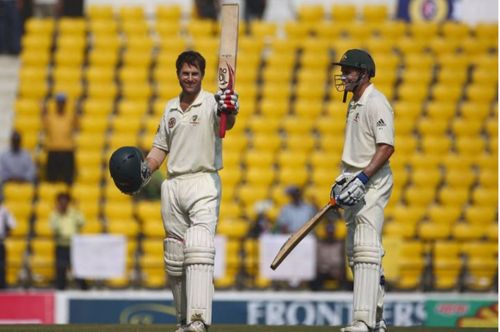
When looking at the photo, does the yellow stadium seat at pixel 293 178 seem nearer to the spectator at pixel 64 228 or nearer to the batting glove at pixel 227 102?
the spectator at pixel 64 228

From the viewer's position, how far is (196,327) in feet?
23.0

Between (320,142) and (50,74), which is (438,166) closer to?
(320,142)

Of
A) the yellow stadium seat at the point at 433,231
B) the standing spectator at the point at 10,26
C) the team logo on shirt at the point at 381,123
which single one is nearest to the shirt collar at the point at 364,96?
the team logo on shirt at the point at 381,123

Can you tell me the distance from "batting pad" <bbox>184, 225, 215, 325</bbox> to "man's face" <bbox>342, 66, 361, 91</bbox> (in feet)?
3.68

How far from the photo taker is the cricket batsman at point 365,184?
7117mm

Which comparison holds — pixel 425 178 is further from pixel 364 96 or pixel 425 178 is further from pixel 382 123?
pixel 382 123

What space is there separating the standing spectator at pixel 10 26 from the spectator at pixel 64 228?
430 centimetres

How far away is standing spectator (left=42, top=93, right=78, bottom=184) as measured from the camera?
47.0 ft

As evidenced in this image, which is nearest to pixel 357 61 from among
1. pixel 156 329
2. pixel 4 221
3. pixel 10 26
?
pixel 156 329

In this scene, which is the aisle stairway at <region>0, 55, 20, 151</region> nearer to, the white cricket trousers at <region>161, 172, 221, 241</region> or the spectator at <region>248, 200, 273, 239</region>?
the spectator at <region>248, 200, 273, 239</region>

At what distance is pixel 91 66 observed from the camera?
15.9 meters

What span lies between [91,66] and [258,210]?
11.5ft

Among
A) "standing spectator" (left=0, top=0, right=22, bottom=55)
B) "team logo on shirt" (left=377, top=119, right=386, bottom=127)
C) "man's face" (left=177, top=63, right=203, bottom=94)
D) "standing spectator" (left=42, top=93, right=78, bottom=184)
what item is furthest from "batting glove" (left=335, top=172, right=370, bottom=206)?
"standing spectator" (left=0, top=0, right=22, bottom=55)

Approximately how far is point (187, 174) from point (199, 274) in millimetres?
581
